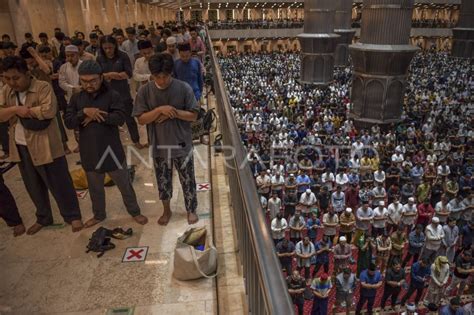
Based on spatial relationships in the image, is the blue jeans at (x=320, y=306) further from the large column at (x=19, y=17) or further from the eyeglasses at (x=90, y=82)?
the large column at (x=19, y=17)

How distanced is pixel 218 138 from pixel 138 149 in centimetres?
136

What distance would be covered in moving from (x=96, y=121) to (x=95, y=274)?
1436mm

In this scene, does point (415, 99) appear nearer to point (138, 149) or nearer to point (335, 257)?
point (335, 257)

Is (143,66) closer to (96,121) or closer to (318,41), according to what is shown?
(96,121)

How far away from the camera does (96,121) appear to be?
3.61m

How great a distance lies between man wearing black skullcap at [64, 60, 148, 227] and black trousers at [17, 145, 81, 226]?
0.88 ft

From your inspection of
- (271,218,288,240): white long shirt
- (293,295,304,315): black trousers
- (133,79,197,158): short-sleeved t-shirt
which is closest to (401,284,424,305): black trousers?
(293,295,304,315): black trousers

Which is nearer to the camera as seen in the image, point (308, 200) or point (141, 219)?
point (141, 219)

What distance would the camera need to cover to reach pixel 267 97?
25.6 metres

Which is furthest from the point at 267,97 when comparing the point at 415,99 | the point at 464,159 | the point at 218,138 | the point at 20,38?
the point at 218,138

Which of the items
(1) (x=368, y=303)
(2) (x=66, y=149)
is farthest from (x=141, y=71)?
(1) (x=368, y=303)

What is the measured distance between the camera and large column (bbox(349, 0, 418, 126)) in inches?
687

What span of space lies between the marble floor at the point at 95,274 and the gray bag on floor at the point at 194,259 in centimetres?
8

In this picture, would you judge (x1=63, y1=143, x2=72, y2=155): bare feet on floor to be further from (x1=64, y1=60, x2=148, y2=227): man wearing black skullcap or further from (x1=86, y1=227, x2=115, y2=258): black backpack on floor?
(x1=86, y1=227, x2=115, y2=258): black backpack on floor
